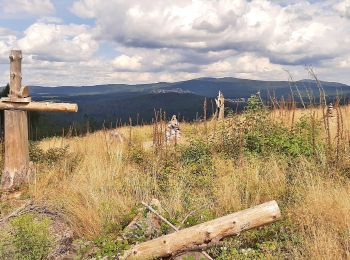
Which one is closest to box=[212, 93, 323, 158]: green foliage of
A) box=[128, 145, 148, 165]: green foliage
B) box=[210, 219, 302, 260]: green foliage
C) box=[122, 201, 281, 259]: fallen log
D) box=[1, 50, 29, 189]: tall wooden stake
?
box=[128, 145, 148, 165]: green foliage

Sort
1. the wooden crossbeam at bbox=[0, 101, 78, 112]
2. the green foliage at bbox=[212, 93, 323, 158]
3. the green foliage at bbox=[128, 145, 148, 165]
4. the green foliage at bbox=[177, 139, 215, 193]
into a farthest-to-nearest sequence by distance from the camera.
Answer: the green foliage at bbox=[128, 145, 148, 165]
the green foliage at bbox=[212, 93, 323, 158]
the wooden crossbeam at bbox=[0, 101, 78, 112]
the green foliage at bbox=[177, 139, 215, 193]

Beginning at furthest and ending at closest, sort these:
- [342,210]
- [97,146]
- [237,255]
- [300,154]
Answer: [97,146]
[300,154]
[342,210]
[237,255]

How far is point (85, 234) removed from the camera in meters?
5.79

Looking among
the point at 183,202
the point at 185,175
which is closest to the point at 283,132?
the point at 185,175

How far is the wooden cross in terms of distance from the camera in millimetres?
7738

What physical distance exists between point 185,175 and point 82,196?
1883 mm

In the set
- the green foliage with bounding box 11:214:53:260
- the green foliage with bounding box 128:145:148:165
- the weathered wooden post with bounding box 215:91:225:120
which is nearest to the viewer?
the green foliage with bounding box 11:214:53:260

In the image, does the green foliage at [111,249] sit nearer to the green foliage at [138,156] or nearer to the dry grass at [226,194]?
the dry grass at [226,194]

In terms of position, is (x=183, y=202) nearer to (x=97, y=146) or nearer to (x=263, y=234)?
(x=263, y=234)

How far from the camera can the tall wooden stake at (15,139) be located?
25.4 feet

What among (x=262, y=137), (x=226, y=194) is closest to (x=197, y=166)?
(x=262, y=137)

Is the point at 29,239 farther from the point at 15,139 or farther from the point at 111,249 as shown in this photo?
the point at 15,139

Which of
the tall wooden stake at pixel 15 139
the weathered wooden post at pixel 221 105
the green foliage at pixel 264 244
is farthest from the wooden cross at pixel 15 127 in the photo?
the weathered wooden post at pixel 221 105

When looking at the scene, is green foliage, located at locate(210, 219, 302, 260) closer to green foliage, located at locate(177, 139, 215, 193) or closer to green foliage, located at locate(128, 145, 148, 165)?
green foliage, located at locate(177, 139, 215, 193)
